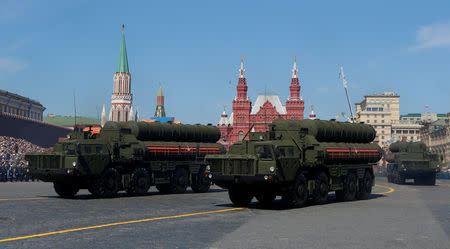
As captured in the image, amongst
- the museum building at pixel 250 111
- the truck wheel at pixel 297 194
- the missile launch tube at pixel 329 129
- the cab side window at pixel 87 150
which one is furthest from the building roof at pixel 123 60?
the truck wheel at pixel 297 194

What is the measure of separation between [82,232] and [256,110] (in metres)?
145

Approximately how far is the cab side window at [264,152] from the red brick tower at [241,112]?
127m

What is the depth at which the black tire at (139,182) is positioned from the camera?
25.4 meters

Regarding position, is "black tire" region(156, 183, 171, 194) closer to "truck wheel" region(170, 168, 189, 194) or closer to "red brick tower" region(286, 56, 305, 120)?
"truck wheel" region(170, 168, 189, 194)

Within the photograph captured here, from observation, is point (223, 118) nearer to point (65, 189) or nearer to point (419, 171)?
point (419, 171)

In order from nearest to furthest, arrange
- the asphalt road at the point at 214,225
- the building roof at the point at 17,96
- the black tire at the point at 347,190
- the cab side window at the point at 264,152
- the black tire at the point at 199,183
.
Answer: the asphalt road at the point at 214,225, the cab side window at the point at 264,152, the black tire at the point at 347,190, the black tire at the point at 199,183, the building roof at the point at 17,96

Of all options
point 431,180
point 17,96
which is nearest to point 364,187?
point 431,180

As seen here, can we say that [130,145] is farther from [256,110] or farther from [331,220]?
[256,110]

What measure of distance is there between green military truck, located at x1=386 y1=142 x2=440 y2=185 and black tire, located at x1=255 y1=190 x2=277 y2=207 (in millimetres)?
23025

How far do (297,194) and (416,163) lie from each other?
2385 centimetres

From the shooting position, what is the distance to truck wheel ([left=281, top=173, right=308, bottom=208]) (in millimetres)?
19938

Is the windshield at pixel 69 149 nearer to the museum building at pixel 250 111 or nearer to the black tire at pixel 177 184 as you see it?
the black tire at pixel 177 184

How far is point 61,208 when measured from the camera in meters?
18.8

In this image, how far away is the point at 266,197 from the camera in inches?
820
